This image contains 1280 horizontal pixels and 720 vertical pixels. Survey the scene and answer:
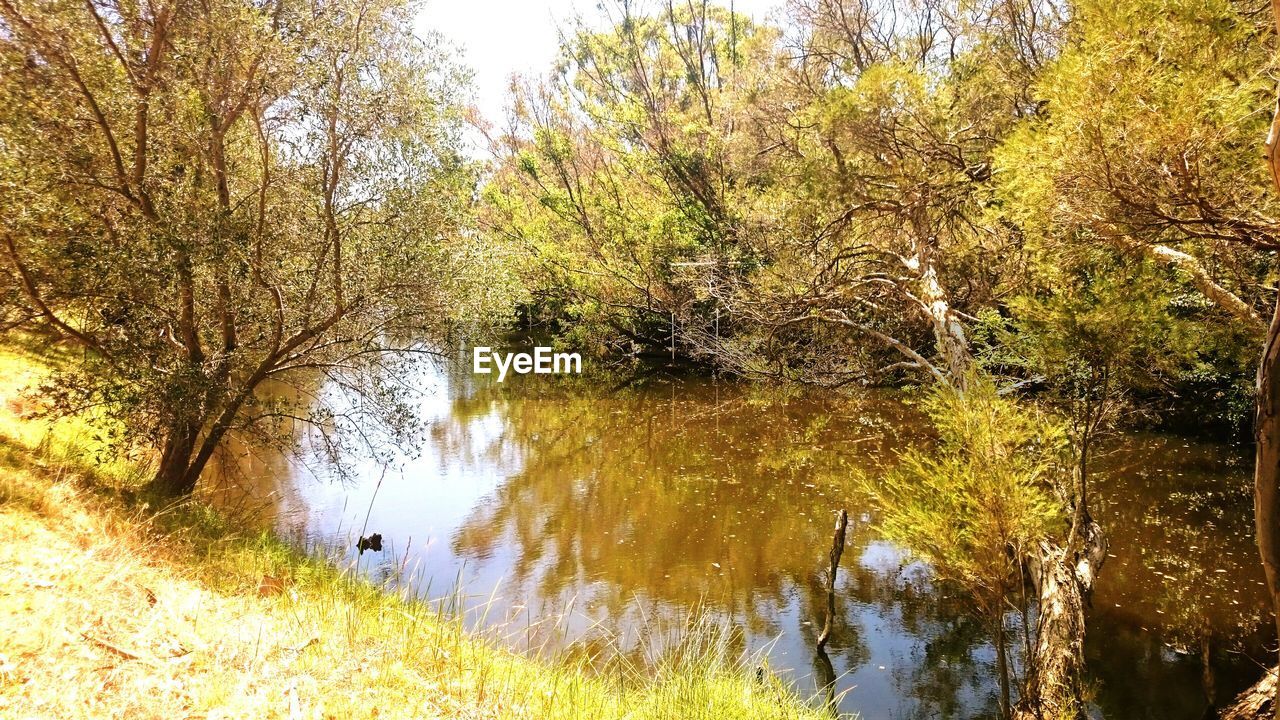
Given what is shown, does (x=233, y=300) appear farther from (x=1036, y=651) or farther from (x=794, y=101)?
(x=794, y=101)

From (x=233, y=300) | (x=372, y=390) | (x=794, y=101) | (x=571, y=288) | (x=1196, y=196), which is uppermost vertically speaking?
(x=794, y=101)

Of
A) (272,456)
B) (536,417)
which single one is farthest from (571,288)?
(272,456)

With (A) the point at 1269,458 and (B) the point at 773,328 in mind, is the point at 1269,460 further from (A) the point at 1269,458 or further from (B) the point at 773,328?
(B) the point at 773,328

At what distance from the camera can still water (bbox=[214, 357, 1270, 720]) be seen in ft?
19.5

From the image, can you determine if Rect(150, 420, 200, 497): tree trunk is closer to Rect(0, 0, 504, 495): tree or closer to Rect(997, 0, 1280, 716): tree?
Rect(0, 0, 504, 495): tree

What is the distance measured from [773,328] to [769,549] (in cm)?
462

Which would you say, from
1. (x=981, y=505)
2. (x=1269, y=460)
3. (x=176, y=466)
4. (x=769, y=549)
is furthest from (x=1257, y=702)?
(x=176, y=466)

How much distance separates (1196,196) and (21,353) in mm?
13586

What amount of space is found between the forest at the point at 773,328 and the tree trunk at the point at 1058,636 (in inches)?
1.1

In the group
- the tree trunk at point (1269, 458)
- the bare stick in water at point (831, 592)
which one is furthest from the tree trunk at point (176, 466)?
the tree trunk at point (1269, 458)

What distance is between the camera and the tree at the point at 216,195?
5.32 meters

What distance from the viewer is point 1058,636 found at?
16.9 ft

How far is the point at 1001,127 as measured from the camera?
9.99 m

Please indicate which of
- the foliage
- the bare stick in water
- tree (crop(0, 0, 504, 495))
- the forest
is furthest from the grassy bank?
the foliage
